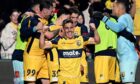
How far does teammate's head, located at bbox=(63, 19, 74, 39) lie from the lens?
1163cm

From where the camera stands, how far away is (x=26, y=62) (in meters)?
13.3

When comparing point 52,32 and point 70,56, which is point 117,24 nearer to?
point 52,32

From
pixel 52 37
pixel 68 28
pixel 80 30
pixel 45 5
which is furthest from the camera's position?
pixel 80 30

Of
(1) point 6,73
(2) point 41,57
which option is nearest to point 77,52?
(2) point 41,57

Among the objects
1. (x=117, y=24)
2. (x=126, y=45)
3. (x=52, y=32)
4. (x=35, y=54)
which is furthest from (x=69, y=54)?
(x=35, y=54)

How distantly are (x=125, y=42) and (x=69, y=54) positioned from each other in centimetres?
157

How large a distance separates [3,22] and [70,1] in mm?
2202

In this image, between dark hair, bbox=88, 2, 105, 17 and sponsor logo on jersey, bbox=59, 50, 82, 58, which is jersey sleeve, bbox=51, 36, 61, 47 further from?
dark hair, bbox=88, 2, 105, 17

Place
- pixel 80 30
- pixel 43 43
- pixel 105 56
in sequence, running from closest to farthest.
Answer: pixel 43 43 < pixel 80 30 < pixel 105 56

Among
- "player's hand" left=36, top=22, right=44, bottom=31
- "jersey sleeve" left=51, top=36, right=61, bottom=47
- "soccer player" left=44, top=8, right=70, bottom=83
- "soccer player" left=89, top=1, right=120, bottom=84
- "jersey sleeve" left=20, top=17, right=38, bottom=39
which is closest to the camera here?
"jersey sleeve" left=51, top=36, right=61, bottom=47

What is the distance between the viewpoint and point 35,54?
13.3 meters

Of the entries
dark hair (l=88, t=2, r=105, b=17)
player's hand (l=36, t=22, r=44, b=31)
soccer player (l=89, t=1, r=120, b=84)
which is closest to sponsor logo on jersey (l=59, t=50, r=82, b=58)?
player's hand (l=36, t=22, r=44, b=31)

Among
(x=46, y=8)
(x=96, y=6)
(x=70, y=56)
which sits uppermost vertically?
(x=96, y=6)

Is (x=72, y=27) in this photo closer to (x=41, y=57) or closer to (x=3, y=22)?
(x=41, y=57)
